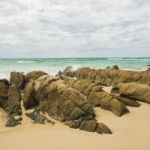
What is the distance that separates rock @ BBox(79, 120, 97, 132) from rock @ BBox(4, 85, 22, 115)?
249cm

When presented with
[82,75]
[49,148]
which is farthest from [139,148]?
[82,75]

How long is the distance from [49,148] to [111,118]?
8.60ft

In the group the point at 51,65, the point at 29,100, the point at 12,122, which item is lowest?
the point at 51,65

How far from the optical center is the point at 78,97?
8.02 metres

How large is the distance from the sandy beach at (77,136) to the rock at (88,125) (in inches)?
6.7

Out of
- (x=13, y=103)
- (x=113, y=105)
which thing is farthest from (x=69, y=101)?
(x=13, y=103)

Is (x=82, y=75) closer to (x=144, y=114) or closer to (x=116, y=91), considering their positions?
(x=116, y=91)

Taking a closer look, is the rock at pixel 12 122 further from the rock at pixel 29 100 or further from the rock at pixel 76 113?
the rock at pixel 76 113

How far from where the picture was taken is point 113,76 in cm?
1537

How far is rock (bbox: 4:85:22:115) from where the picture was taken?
28.9 feet

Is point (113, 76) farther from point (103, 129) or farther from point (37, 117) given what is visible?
point (103, 129)

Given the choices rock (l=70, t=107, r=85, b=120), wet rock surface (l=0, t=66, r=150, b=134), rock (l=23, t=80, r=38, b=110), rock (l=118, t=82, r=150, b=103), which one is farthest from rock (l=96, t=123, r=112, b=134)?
rock (l=118, t=82, r=150, b=103)

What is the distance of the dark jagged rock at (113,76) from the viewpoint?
13562mm

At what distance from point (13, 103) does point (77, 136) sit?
3.42 metres
